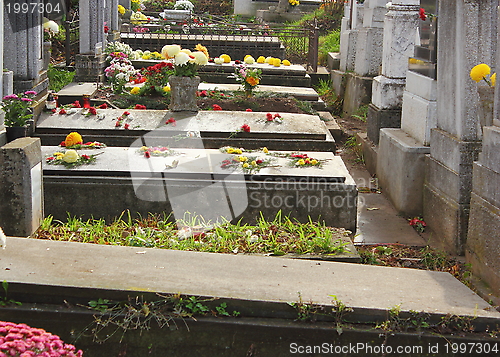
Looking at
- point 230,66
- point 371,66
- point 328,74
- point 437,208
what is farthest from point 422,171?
point 328,74

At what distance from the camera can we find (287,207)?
5.72 meters

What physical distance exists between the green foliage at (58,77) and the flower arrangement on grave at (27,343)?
8009 millimetres

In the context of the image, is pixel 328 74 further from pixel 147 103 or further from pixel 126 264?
pixel 126 264

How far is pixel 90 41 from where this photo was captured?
10.8 metres

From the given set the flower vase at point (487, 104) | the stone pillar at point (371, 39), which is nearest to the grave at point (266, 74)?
the stone pillar at point (371, 39)

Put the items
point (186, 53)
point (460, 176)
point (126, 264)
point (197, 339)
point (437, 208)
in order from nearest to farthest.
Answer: point (197, 339), point (126, 264), point (460, 176), point (437, 208), point (186, 53)

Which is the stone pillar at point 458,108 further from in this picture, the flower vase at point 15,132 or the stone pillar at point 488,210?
the flower vase at point 15,132

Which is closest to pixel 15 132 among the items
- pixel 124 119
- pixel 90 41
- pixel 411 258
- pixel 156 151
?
pixel 156 151

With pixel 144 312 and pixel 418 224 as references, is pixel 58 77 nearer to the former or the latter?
pixel 418 224

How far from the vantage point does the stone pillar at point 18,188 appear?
4691 millimetres

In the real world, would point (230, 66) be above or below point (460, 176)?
above

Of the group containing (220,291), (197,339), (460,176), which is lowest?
(197,339)

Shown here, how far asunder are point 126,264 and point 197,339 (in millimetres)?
727

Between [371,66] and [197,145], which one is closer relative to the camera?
[197,145]
